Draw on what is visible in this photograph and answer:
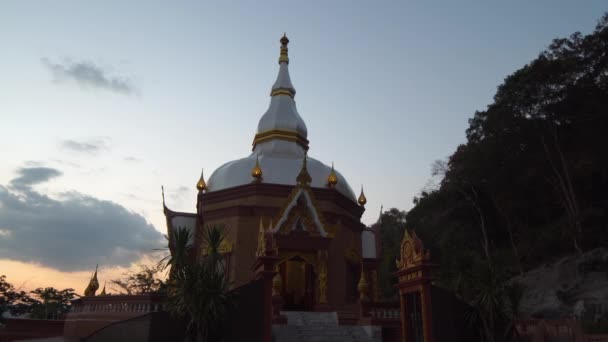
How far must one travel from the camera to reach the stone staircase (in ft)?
46.4

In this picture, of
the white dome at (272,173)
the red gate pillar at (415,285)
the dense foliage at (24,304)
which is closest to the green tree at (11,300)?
the dense foliage at (24,304)

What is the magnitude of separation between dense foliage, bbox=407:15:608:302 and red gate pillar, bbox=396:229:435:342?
11.4m

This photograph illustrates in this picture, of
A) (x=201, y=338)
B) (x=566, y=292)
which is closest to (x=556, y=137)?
(x=566, y=292)

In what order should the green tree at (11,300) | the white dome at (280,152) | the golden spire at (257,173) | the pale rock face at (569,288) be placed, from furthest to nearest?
the green tree at (11,300), the white dome at (280,152), the golden spire at (257,173), the pale rock face at (569,288)

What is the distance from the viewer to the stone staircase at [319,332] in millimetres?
14133

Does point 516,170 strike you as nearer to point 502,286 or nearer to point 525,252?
point 525,252

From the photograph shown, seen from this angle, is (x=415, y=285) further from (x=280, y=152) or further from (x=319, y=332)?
(x=280, y=152)

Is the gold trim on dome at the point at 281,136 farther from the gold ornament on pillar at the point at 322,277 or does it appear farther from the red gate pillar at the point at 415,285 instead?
the red gate pillar at the point at 415,285

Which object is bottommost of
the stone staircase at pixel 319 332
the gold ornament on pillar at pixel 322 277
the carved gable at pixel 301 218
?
the stone staircase at pixel 319 332

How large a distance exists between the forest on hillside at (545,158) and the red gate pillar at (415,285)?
11281 mm

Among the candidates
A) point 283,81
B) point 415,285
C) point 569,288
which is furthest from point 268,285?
point 283,81

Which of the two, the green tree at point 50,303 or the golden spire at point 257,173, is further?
the green tree at point 50,303

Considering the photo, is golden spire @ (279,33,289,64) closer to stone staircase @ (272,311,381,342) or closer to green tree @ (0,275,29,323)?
stone staircase @ (272,311,381,342)

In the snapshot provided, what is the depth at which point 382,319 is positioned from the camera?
14.8 metres
